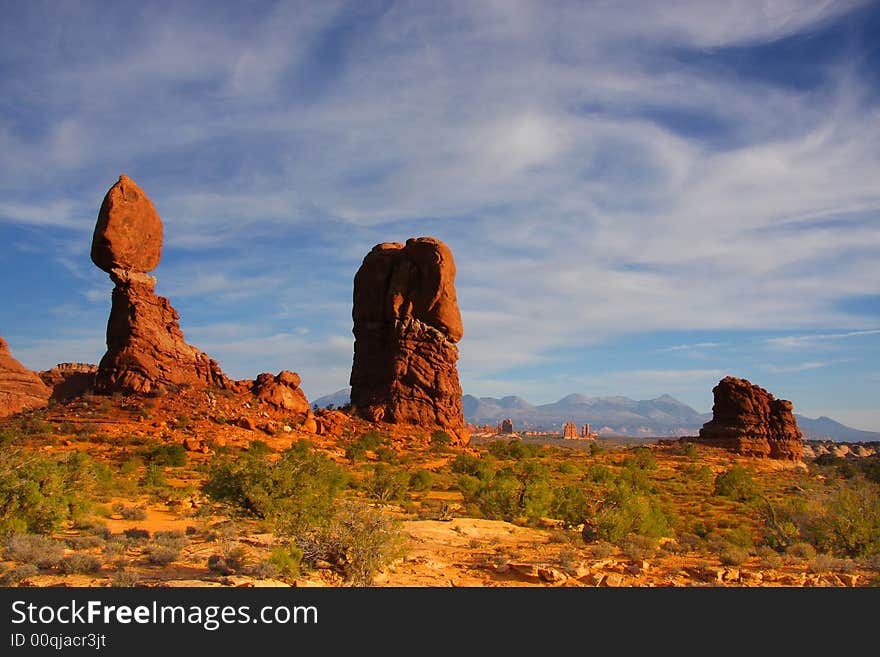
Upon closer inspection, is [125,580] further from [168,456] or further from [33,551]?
[168,456]

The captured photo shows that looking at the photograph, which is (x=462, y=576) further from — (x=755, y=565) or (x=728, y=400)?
(x=728, y=400)

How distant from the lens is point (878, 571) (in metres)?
12.7

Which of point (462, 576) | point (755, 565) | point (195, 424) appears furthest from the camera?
point (195, 424)

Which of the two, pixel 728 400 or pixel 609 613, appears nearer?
pixel 609 613

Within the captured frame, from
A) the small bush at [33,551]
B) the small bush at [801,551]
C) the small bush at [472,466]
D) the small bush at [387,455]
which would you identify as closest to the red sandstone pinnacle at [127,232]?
the small bush at [387,455]

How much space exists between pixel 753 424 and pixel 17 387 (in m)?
56.4

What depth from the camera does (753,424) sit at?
52.9 metres

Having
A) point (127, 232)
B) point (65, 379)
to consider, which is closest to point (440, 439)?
point (127, 232)

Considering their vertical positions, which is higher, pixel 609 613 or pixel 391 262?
pixel 391 262

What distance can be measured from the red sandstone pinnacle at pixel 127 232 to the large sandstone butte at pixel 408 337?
15353 mm

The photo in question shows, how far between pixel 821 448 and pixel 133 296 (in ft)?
312

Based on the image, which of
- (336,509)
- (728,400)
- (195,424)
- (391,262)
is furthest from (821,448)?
(336,509)

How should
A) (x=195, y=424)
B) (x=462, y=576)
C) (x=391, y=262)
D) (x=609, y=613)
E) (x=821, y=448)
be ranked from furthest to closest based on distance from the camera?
(x=821, y=448)
(x=391, y=262)
(x=195, y=424)
(x=462, y=576)
(x=609, y=613)

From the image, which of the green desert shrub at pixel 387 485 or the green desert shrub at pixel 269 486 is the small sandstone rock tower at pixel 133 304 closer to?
the green desert shrub at pixel 387 485
